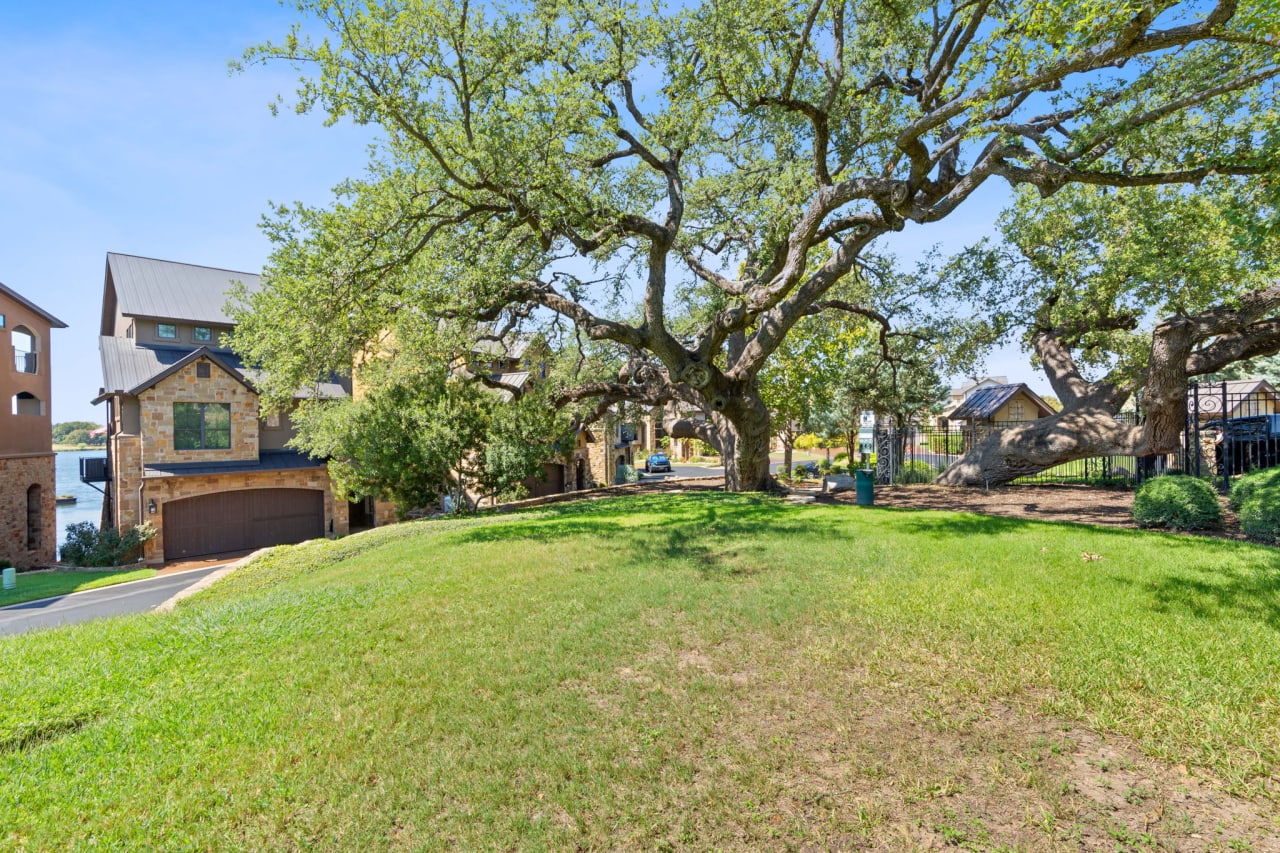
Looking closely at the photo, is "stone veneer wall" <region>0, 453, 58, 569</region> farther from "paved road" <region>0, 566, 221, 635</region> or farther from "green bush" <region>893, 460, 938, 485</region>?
"green bush" <region>893, 460, 938, 485</region>

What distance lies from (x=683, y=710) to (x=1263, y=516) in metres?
8.88

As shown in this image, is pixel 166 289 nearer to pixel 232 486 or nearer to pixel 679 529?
pixel 232 486

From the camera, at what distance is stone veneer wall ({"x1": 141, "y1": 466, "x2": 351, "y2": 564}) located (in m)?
20.3

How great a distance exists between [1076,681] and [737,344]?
12.3m

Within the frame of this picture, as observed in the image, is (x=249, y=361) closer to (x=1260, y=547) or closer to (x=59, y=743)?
(x=59, y=743)

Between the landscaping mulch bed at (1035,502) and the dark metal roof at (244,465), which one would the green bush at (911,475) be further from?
the dark metal roof at (244,465)

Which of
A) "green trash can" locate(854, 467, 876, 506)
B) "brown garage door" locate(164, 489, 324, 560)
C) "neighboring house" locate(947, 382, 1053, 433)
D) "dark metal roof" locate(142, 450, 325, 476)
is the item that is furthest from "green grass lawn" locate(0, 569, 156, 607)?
"neighboring house" locate(947, 382, 1053, 433)

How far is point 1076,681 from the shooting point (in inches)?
157

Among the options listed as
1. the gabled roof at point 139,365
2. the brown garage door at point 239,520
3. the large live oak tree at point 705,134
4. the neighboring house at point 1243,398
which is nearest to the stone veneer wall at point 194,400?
the gabled roof at point 139,365

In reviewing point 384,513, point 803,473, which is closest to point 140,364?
point 384,513

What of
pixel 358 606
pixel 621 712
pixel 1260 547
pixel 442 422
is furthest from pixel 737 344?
pixel 621 712

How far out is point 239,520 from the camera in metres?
22.1

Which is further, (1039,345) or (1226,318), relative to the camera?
(1039,345)

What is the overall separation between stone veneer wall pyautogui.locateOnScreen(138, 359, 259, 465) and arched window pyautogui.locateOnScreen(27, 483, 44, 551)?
489 cm
